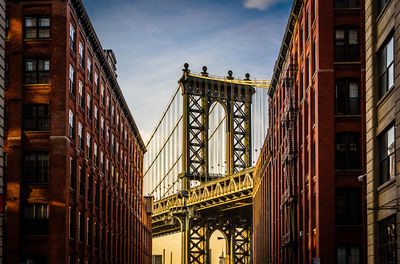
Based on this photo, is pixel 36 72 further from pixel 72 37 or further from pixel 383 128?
pixel 383 128

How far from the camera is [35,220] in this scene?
47.4m

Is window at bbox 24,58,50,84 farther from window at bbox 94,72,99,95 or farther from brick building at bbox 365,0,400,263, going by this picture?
brick building at bbox 365,0,400,263

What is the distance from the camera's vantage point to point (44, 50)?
4931 centimetres

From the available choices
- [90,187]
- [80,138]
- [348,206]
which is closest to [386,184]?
[348,206]

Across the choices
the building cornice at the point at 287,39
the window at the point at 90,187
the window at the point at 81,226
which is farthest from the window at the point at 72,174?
the building cornice at the point at 287,39

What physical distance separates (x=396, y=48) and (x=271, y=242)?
56599 millimetres

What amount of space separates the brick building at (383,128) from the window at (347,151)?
15.6 metres

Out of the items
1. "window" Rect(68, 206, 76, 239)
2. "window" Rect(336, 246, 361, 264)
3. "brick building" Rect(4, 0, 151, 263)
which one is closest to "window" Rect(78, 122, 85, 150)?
"brick building" Rect(4, 0, 151, 263)

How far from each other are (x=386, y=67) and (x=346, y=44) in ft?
60.2

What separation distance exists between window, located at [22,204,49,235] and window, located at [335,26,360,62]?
2035cm

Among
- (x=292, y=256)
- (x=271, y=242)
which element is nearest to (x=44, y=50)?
(x=292, y=256)

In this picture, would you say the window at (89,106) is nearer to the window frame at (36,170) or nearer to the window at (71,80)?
the window at (71,80)

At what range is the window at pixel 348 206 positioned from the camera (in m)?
44.0

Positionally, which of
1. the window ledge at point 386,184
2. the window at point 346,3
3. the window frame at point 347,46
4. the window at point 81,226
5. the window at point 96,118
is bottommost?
the window at point 81,226
